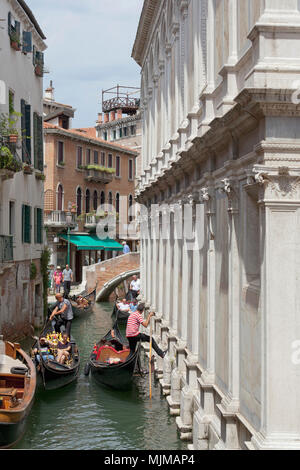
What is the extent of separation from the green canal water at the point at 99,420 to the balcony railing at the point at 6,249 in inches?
113

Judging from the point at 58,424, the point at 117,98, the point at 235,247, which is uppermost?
the point at 117,98

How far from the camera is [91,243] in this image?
3028cm

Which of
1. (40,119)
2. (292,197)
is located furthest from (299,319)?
(40,119)

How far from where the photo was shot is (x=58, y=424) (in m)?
9.38

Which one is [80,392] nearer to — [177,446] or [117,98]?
[177,446]

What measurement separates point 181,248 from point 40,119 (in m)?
7.83

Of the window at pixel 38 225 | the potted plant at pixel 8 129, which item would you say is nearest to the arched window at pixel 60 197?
the window at pixel 38 225

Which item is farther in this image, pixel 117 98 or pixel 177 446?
pixel 117 98

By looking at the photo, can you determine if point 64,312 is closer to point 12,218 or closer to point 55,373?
point 12,218

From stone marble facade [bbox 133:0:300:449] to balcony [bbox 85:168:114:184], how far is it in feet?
68.9

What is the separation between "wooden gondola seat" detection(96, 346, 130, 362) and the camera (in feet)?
39.1

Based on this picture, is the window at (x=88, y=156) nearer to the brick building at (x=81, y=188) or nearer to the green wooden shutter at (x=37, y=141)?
the brick building at (x=81, y=188)
